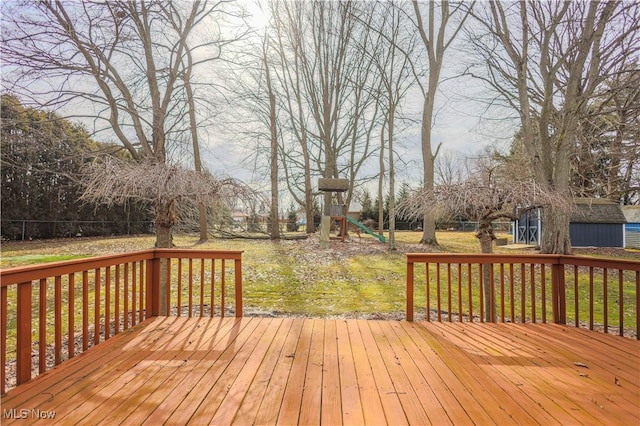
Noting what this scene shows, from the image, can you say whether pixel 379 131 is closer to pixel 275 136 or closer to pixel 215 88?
pixel 275 136

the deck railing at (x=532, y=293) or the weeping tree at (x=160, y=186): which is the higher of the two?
the weeping tree at (x=160, y=186)

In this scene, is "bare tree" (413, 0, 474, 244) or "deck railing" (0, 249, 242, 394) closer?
"deck railing" (0, 249, 242, 394)

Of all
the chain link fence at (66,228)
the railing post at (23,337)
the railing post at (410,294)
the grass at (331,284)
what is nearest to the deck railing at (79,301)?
the railing post at (23,337)

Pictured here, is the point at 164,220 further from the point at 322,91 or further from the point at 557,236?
the point at 322,91

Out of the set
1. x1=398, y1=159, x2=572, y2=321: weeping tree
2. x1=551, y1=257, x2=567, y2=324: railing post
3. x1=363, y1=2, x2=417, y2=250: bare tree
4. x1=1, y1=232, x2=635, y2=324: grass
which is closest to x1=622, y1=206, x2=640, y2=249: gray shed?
x1=1, y1=232, x2=635, y2=324: grass

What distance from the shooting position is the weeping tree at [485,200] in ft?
13.4

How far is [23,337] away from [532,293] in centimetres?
478

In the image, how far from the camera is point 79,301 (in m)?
5.71

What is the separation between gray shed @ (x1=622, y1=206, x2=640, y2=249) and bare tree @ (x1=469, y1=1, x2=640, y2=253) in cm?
957

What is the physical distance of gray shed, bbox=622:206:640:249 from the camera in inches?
593

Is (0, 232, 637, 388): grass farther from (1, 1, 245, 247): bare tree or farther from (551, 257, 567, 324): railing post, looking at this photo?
(1, 1, 245, 247): bare tree

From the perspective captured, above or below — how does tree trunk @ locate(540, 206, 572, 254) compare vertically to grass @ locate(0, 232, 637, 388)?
above

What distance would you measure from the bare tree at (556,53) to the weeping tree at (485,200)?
3.16 meters

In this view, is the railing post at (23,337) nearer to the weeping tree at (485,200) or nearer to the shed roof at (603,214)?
the weeping tree at (485,200)
